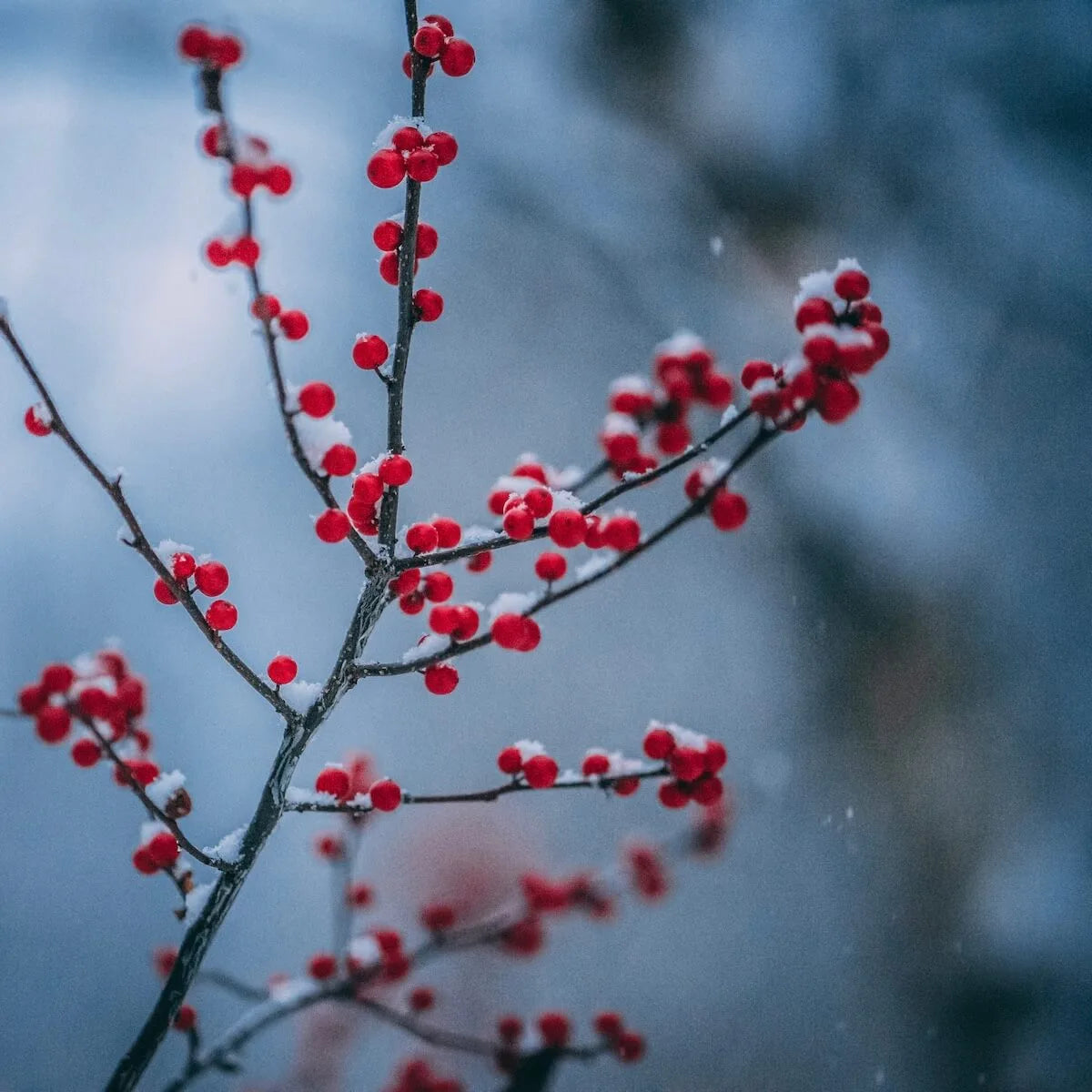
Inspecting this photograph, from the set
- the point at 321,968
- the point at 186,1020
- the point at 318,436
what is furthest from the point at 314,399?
the point at 321,968

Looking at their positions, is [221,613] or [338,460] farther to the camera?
[221,613]

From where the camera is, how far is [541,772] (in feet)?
2.18

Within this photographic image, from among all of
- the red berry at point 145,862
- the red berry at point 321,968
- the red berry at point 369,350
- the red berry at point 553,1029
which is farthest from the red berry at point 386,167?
the red berry at point 553,1029

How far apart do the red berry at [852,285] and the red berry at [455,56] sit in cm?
32

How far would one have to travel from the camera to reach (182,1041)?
1.64 metres

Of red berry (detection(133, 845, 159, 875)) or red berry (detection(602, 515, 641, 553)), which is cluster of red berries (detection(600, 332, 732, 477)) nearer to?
red berry (detection(602, 515, 641, 553))

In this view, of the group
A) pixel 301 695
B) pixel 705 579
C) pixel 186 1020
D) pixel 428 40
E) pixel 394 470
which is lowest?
pixel 186 1020

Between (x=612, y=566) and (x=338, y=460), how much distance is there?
0.68 feet

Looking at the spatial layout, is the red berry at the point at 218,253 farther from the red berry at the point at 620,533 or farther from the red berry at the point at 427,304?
the red berry at the point at 620,533

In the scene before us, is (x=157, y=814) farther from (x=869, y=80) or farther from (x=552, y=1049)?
(x=869, y=80)

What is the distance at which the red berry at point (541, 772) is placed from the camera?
0.66 m

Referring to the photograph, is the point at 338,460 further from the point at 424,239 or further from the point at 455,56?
the point at 455,56

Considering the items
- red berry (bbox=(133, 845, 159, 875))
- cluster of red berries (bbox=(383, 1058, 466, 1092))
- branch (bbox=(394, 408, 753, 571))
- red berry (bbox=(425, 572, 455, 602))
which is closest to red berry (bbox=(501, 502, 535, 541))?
branch (bbox=(394, 408, 753, 571))

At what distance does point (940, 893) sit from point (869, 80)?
5.97ft
